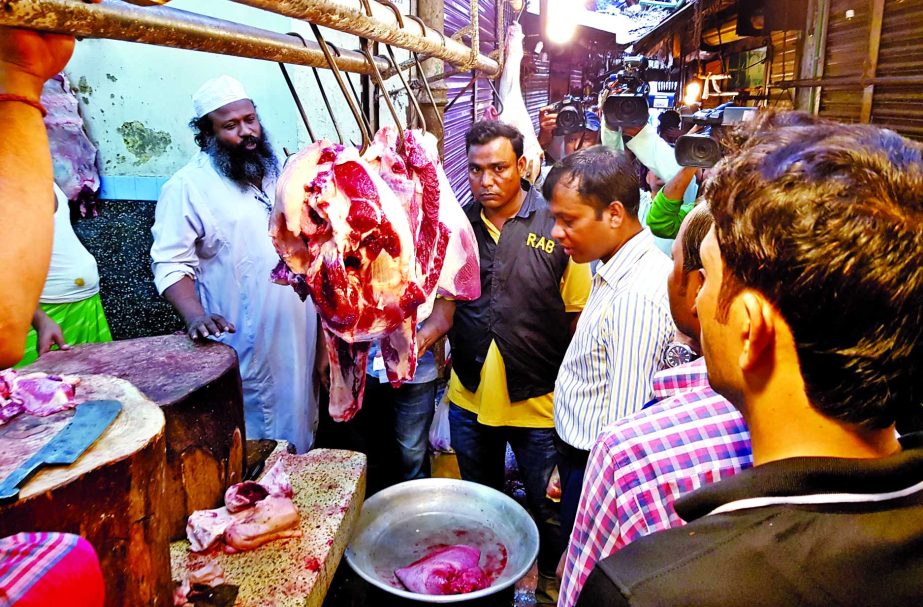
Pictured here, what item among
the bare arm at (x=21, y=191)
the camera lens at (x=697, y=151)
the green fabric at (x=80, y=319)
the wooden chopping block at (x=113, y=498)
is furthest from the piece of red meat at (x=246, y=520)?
the camera lens at (x=697, y=151)

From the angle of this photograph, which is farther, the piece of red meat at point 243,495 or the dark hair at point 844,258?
the piece of red meat at point 243,495

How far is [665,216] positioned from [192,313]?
3.21 metres

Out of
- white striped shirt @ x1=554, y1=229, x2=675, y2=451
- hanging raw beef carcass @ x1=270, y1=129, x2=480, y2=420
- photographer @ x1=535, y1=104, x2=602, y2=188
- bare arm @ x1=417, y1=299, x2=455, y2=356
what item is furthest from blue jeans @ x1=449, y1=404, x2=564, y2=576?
photographer @ x1=535, y1=104, x2=602, y2=188

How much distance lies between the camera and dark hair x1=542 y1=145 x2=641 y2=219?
102 inches

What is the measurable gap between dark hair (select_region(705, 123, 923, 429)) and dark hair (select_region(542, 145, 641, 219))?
173cm

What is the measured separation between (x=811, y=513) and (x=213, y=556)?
1.76 metres

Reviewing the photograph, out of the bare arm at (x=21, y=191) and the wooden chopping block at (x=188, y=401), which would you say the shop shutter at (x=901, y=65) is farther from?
the bare arm at (x=21, y=191)

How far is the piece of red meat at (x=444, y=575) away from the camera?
7.37ft

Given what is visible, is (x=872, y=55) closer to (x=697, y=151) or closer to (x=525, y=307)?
(x=697, y=151)

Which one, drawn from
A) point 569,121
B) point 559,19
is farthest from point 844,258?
point 559,19

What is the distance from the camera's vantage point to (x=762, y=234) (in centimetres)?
83

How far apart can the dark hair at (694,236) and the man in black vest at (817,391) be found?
778 millimetres

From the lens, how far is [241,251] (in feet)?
11.5

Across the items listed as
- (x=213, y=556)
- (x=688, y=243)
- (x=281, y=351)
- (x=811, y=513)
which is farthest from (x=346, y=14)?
(x=281, y=351)
